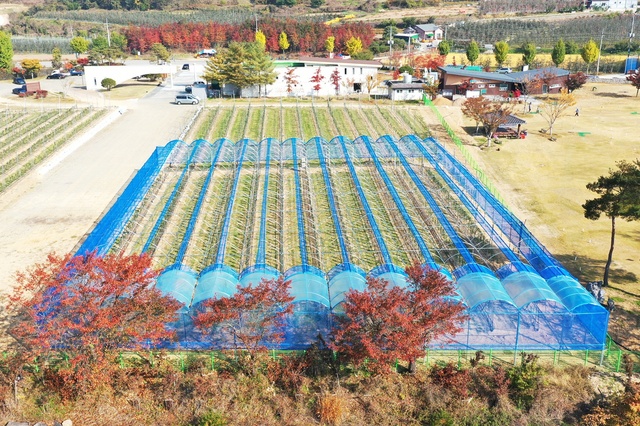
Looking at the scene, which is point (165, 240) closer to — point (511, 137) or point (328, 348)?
point (328, 348)

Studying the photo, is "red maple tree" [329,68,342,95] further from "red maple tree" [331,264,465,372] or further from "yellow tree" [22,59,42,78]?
"red maple tree" [331,264,465,372]

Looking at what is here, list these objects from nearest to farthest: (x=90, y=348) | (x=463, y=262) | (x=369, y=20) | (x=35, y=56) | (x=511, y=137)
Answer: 1. (x=90, y=348)
2. (x=463, y=262)
3. (x=511, y=137)
4. (x=35, y=56)
5. (x=369, y=20)

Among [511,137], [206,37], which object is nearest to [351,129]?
[511,137]

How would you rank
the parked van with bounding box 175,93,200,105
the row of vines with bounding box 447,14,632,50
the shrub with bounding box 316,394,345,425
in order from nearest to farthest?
1. the shrub with bounding box 316,394,345,425
2. the parked van with bounding box 175,93,200,105
3. the row of vines with bounding box 447,14,632,50

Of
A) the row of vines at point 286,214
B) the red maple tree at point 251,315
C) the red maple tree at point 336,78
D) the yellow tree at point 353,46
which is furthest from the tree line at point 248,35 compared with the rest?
the red maple tree at point 251,315

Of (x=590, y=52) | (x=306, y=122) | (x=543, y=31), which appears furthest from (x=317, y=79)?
(x=543, y=31)

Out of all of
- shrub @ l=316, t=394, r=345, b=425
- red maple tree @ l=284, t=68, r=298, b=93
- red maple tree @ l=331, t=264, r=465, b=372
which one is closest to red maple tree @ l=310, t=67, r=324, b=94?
red maple tree @ l=284, t=68, r=298, b=93

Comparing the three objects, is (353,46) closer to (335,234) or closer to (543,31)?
(543,31)
